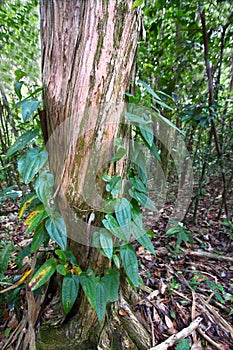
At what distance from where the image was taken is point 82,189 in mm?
787

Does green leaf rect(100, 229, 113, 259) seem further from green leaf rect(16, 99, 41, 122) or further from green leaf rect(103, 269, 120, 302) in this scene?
green leaf rect(16, 99, 41, 122)

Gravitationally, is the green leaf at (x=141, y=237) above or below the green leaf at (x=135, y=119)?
below

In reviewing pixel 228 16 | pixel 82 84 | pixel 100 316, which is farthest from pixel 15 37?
pixel 100 316

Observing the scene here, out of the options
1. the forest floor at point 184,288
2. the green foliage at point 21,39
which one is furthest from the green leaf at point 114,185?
the green foliage at point 21,39

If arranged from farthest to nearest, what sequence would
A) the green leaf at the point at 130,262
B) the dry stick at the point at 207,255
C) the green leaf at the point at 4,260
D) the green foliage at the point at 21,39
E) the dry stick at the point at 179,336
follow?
1. the green foliage at the point at 21,39
2. the dry stick at the point at 207,255
3. the green leaf at the point at 4,260
4. the dry stick at the point at 179,336
5. the green leaf at the point at 130,262

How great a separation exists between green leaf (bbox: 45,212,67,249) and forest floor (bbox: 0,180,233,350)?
0.42m

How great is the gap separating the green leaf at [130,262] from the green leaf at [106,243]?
0.08 metres

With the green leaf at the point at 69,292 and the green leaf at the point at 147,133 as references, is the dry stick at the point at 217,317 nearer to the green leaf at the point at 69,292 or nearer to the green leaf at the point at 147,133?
the green leaf at the point at 69,292

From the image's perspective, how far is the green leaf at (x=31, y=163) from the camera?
69cm

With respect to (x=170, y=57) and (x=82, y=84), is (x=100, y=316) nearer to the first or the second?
(x=82, y=84)

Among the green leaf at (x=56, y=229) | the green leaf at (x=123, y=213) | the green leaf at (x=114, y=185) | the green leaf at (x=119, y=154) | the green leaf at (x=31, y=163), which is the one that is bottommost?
the green leaf at (x=56, y=229)

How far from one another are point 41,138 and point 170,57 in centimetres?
147

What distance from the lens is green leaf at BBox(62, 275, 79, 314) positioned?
721 mm

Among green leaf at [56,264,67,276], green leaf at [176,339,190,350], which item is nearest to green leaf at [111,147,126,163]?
green leaf at [56,264,67,276]
